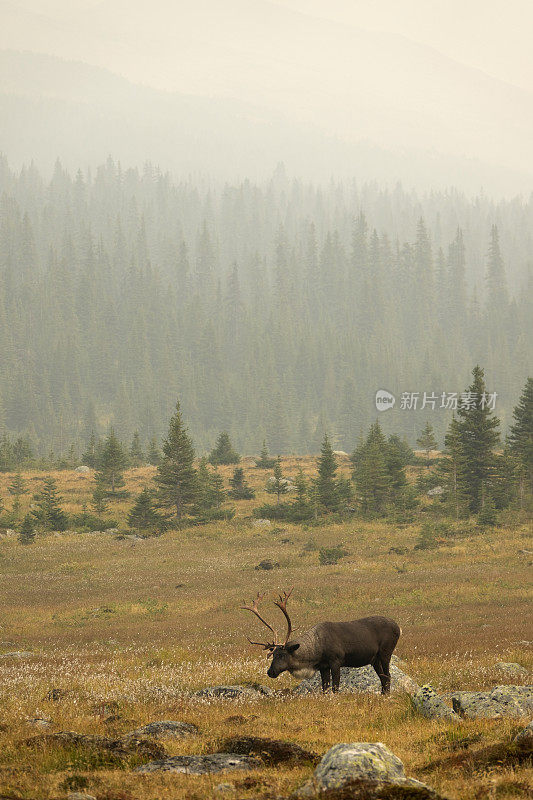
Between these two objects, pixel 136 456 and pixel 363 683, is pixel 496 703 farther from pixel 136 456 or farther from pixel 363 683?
pixel 136 456

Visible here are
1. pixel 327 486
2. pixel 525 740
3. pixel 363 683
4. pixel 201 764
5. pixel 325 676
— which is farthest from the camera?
pixel 327 486

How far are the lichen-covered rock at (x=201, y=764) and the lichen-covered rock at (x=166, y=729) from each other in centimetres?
141

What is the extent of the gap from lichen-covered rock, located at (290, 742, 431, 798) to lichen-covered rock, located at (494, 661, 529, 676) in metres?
8.69

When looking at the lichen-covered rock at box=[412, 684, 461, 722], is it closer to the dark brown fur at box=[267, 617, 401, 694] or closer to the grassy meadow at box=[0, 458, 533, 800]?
the grassy meadow at box=[0, 458, 533, 800]

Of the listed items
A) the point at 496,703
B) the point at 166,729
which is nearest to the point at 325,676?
the point at 496,703

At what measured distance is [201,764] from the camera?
303 inches

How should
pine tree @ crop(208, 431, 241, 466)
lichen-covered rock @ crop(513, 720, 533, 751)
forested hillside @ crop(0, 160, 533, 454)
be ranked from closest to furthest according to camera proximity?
lichen-covered rock @ crop(513, 720, 533, 751) < pine tree @ crop(208, 431, 241, 466) < forested hillside @ crop(0, 160, 533, 454)

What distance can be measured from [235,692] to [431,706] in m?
3.97

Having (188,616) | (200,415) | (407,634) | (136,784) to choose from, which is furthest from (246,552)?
(200,415)

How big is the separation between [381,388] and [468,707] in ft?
487

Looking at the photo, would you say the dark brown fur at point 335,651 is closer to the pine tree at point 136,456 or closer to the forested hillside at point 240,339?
the pine tree at point 136,456

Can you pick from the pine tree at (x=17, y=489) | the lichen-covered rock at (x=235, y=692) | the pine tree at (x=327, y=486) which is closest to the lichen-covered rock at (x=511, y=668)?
the lichen-covered rock at (x=235, y=692)

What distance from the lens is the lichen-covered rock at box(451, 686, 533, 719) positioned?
10195 mm

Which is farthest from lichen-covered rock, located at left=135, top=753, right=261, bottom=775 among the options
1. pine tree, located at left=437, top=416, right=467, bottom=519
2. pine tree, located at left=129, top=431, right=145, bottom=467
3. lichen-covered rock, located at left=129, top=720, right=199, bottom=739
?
pine tree, located at left=129, top=431, right=145, bottom=467
